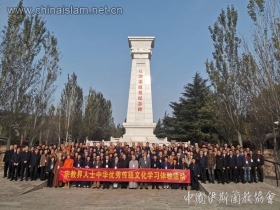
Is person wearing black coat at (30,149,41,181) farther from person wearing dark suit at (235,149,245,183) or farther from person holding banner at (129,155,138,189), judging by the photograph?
person wearing dark suit at (235,149,245,183)

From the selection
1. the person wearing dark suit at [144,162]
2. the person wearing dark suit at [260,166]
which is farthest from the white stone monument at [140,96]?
the person wearing dark suit at [260,166]

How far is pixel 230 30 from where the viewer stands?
13047 millimetres

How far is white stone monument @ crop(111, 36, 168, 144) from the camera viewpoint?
1377cm

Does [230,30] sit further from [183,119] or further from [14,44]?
[14,44]

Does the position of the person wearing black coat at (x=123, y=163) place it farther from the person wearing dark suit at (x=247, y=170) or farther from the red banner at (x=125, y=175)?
the person wearing dark suit at (x=247, y=170)

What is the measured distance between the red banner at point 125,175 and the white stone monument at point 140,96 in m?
6.08

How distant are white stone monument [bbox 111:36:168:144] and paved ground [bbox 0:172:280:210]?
21.9 feet

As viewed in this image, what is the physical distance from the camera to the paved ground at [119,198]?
5.11 metres

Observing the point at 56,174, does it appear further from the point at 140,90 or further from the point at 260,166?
the point at 140,90

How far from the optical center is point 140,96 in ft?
46.9

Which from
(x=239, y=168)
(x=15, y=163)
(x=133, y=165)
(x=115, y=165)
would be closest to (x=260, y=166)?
(x=239, y=168)

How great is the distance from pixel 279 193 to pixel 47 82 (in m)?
12.5

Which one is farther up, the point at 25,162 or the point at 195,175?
the point at 25,162

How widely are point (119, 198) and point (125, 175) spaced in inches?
49.9
